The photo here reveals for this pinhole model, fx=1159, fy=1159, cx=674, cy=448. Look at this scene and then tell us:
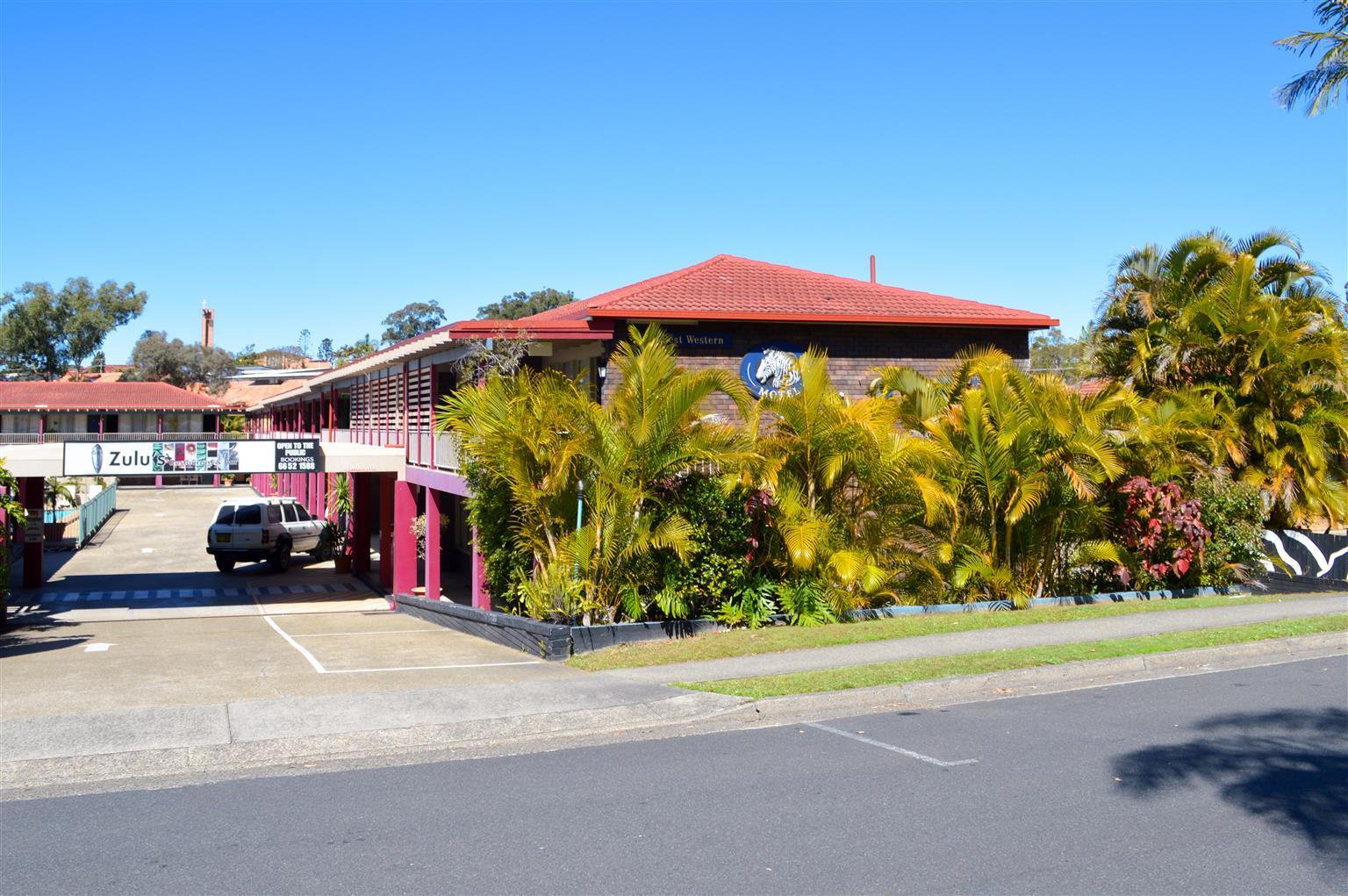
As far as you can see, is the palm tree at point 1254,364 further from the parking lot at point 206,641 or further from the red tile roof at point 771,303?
the parking lot at point 206,641

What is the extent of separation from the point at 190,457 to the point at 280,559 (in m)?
10.1

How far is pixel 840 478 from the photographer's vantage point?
16172 mm

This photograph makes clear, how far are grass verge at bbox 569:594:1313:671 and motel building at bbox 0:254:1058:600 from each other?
15.7 ft

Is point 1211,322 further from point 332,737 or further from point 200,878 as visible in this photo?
point 200,878

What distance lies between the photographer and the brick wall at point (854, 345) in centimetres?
2061

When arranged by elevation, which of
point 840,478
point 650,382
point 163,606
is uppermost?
point 650,382

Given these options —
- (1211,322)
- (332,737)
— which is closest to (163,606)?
(332,737)

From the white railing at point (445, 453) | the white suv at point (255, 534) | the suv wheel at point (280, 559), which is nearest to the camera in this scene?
the white railing at point (445, 453)

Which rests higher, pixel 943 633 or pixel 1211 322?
pixel 1211 322

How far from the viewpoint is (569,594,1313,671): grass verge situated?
12.8 metres

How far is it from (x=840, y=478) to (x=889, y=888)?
35.3 feet

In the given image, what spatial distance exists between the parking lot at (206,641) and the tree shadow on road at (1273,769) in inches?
233

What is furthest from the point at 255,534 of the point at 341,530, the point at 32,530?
the point at 32,530

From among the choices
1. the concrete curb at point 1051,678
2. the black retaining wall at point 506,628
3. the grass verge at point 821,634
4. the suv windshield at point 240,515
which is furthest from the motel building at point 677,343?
the concrete curb at point 1051,678
